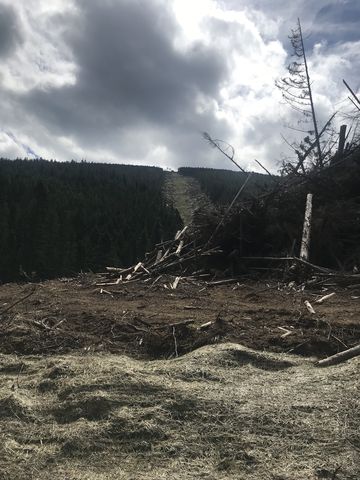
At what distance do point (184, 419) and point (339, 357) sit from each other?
167 cm

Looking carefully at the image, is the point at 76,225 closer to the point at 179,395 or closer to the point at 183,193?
the point at 183,193

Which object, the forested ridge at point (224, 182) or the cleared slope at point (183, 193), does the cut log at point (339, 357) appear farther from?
the cleared slope at point (183, 193)

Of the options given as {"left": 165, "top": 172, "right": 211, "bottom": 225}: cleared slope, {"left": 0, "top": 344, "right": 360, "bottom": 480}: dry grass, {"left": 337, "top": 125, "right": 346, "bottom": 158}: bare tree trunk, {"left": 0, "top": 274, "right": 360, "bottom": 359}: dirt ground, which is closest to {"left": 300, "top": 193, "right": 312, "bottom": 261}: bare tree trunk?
{"left": 0, "top": 274, "right": 360, "bottom": 359}: dirt ground

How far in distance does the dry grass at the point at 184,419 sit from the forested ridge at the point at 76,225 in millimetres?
40978

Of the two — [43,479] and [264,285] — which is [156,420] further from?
[264,285]

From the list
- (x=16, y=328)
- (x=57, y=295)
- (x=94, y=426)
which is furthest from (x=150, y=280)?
(x=94, y=426)

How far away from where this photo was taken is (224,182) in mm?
97125

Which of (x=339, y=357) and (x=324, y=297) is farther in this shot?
(x=324, y=297)

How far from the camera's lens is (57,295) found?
791 cm

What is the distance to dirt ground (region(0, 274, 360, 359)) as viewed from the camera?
4836 mm

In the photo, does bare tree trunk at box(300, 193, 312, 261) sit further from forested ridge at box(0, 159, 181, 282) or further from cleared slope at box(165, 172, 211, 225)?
cleared slope at box(165, 172, 211, 225)

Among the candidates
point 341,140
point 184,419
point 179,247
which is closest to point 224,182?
point 341,140

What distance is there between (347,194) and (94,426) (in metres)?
9.34

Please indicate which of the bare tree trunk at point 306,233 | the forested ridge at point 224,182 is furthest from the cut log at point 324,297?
the forested ridge at point 224,182
